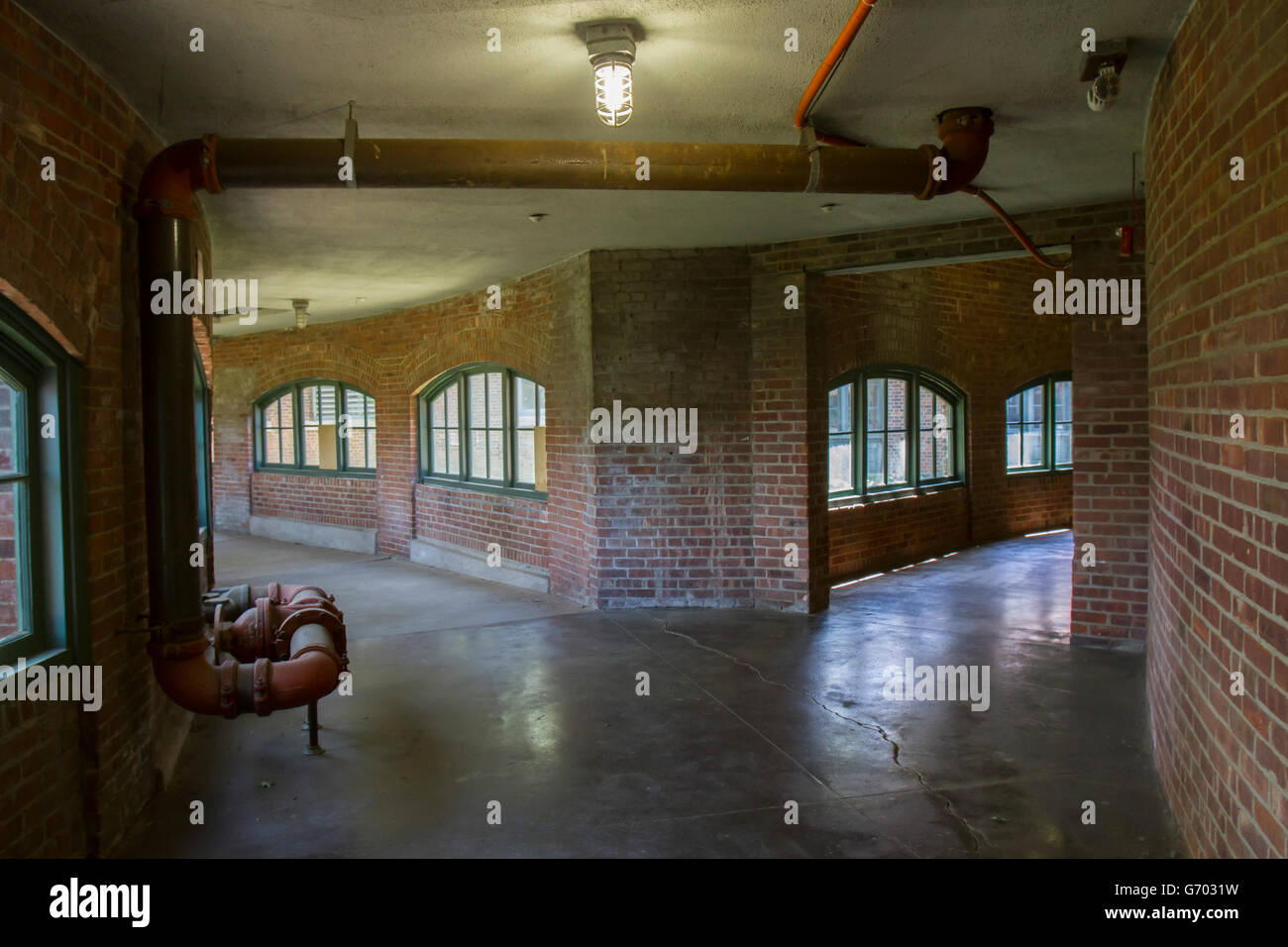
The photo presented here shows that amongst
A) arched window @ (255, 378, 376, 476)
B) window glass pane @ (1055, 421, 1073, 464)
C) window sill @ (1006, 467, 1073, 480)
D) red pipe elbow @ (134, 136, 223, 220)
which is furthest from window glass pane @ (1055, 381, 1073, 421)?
red pipe elbow @ (134, 136, 223, 220)

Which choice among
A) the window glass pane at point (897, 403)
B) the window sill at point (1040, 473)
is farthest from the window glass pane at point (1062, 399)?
the window glass pane at point (897, 403)

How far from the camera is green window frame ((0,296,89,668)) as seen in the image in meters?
3.20

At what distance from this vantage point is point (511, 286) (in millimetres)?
9469

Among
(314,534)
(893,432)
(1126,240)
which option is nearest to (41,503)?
(1126,240)

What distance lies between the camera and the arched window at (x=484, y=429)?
9.78 metres

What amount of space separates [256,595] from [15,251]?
3172 mm

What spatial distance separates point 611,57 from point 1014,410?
987 cm

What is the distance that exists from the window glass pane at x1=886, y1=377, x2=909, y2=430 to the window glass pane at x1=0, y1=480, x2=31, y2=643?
8683mm

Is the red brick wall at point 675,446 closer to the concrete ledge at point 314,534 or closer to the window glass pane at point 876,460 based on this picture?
the window glass pane at point 876,460

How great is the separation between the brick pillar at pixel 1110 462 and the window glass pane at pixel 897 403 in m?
3.74

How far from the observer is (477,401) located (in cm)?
1062

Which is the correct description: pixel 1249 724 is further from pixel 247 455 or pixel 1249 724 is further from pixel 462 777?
pixel 247 455

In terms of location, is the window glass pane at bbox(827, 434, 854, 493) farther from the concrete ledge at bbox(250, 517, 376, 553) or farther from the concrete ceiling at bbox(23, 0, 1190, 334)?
the concrete ledge at bbox(250, 517, 376, 553)

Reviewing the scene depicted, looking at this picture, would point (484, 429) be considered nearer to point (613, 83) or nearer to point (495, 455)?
point (495, 455)
